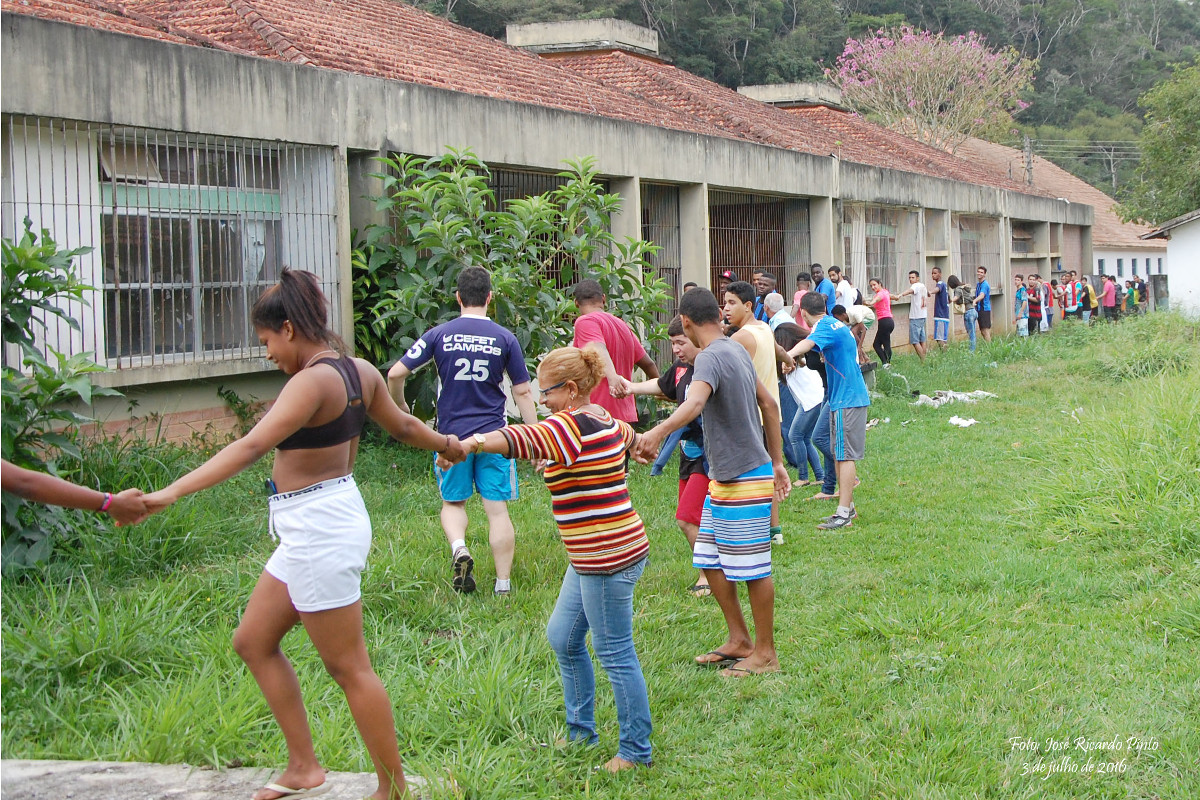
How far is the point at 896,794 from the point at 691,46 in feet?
142

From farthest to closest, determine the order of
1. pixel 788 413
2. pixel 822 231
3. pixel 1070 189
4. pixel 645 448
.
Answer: pixel 1070 189, pixel 822 231, pixel 788 413, pixel 645 448

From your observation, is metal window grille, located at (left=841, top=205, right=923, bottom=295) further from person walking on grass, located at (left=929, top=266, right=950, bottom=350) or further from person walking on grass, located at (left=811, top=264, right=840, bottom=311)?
person walking on grass, located at (left=811, top=264, right=840, bottom=311)

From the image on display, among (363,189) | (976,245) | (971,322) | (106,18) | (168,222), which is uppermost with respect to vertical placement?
(106,18)

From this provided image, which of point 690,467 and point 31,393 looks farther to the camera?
point 690,467

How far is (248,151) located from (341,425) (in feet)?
21.4

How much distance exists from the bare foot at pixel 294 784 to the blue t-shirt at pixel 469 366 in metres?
2.82

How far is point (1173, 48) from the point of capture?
69.2 meters

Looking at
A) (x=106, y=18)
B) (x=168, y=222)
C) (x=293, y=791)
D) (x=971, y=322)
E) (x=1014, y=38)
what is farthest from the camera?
(x=1014, y=38)

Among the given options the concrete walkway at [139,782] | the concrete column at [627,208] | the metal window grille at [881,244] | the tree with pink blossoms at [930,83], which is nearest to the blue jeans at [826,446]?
the concrete column at [627,208]

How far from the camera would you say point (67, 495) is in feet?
11.1

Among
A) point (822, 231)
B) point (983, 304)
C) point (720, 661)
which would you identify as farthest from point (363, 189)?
point (983, 304)

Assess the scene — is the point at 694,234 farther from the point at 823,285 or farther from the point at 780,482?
the point at 780,482

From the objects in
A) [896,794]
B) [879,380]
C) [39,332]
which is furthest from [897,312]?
[896,794]

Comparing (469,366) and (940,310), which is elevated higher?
(940,310)
